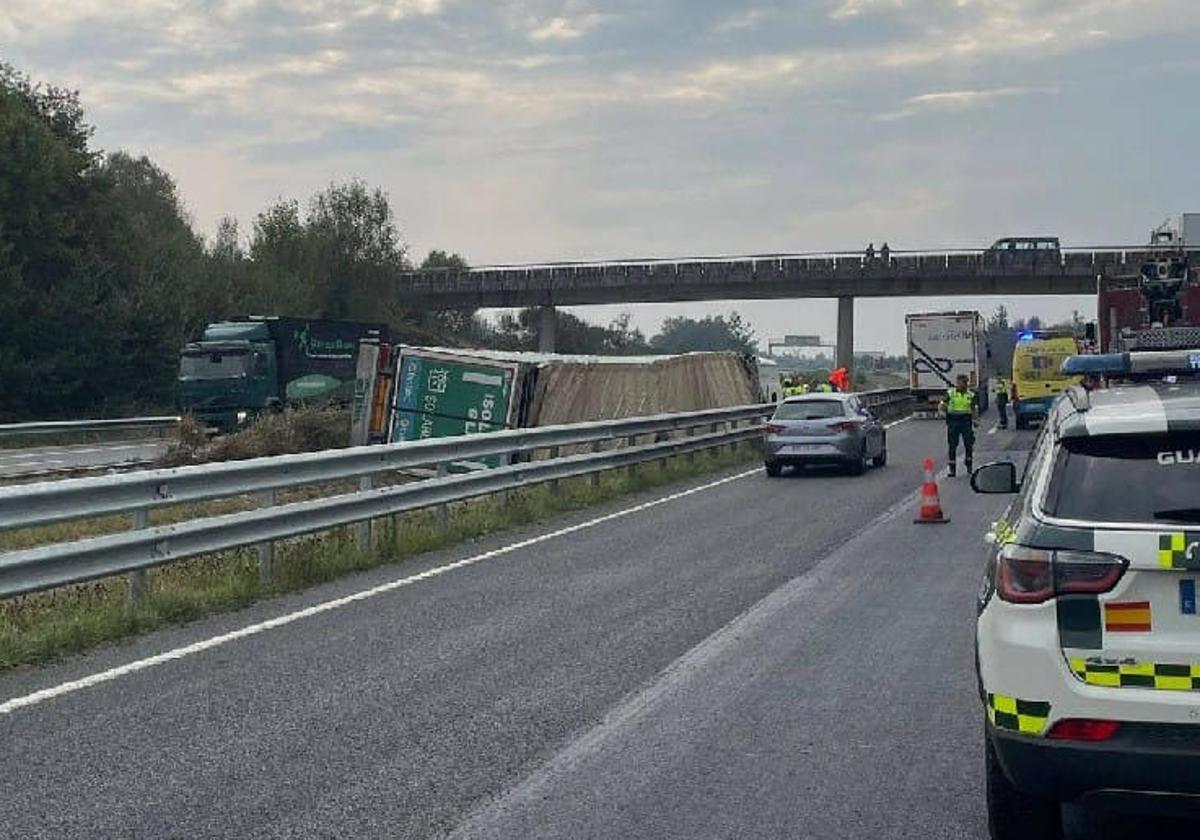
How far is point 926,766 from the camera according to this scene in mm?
6750

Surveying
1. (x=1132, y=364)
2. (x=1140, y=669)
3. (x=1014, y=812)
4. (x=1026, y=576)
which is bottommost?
(x=1014, y=812)

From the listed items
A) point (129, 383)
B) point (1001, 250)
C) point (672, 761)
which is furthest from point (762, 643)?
point (1001, 250)

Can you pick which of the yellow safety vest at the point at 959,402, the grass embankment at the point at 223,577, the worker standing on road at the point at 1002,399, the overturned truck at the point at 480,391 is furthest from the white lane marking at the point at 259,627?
the worker standing on road at the point at 1002,399

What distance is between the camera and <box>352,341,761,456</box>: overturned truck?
27.9m

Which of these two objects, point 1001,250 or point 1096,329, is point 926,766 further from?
point 1001,250

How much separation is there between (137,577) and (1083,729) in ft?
25.0

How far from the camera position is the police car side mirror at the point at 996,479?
7277 mm

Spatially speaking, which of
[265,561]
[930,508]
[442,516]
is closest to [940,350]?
[930,508]

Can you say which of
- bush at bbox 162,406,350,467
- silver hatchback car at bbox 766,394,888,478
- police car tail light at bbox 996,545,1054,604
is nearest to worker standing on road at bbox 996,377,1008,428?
silver hatchback car at bbox 766,394,888,478

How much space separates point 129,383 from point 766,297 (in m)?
30.6

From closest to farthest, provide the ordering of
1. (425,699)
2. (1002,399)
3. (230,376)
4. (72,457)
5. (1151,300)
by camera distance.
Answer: (425,699)
(1151,300)
(72,457)
(230,376)
(1002,399)

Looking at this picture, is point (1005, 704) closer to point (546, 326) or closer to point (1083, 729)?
point (1083, 729)

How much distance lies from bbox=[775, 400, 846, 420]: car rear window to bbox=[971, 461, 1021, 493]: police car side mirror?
58.3 ft

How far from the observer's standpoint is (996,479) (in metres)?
7.33
